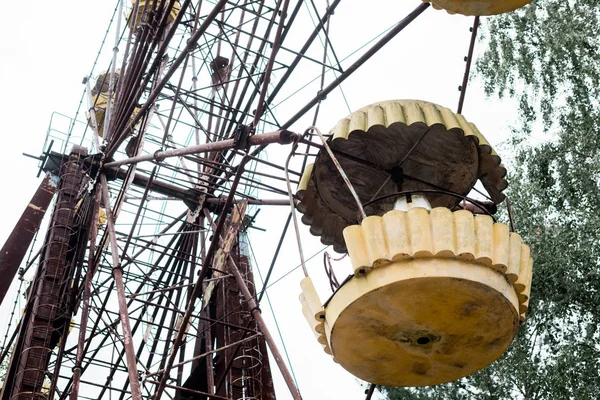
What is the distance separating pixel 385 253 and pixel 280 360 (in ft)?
17.6

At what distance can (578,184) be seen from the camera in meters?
15.3

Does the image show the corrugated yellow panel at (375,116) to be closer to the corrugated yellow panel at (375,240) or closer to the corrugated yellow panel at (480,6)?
the corrugated yellow panel at (480,6)

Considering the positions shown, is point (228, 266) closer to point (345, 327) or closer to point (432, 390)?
point (432, 390)

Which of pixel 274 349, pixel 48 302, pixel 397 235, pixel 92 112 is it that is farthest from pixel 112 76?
pixel 397 235

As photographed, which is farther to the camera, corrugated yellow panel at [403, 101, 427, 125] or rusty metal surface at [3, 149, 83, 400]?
rusty metal surface at [3, 149, 83, 400]

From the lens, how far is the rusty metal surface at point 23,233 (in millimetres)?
14672

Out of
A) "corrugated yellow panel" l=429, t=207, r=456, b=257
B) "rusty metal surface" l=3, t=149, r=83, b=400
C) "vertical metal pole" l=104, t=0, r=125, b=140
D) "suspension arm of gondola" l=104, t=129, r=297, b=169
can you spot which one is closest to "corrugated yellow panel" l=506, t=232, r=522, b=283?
"corrugated yellow panel" l=429, t=207, r=456, b=257

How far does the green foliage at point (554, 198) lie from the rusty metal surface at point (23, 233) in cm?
663

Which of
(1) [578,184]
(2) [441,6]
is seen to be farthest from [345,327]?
(1) [578,184]

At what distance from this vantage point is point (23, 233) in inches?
601

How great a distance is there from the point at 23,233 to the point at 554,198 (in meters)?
8.69

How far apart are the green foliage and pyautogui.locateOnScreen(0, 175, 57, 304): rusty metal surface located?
21.8 ft

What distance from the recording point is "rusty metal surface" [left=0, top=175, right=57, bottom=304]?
14672mm

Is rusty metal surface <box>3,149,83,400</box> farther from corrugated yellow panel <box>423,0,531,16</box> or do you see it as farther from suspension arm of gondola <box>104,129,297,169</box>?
corrugated yellow panel <box>423,0,531,16</box>
